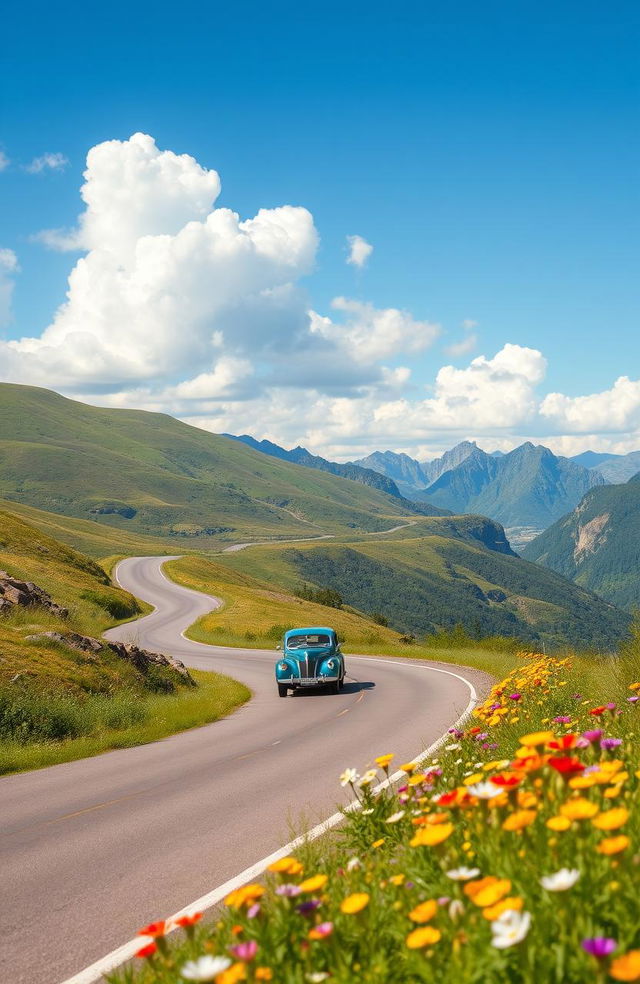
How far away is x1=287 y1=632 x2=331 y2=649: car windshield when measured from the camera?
2305 cm

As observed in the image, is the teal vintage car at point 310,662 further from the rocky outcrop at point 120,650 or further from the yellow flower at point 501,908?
the yellow flower at point 501,908

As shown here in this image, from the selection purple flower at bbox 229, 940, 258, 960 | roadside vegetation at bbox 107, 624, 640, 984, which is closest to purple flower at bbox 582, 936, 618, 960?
roadside vegetation at bbox 107, 624, 640, 984

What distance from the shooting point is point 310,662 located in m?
22.2

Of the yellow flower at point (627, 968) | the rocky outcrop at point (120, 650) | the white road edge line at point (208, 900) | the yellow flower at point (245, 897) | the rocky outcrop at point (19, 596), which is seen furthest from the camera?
the rocky outcrop at point (19, 596)

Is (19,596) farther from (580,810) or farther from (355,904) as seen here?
(580,810)

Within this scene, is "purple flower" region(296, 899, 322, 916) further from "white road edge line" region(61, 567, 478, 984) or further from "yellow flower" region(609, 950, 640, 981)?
"yellow flower" region(609, 950, 640, 981)

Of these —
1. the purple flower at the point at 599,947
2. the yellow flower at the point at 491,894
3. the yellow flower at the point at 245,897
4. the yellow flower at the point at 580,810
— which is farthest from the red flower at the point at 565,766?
the yellow flower at the point at 245,897

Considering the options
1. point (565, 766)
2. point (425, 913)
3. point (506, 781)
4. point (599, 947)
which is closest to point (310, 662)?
point (506, 781)

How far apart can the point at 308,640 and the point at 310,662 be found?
1.05m

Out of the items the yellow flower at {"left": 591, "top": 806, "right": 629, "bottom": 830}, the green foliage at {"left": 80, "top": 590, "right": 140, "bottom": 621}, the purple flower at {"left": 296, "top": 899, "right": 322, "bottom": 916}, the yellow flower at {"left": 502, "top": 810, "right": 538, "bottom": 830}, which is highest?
the yellow flower at {"left": 591, "top": 806, "right": 629, "bottom": 830}

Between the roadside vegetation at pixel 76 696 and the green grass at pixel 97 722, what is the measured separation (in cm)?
2

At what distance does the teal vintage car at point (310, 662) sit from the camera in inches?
863

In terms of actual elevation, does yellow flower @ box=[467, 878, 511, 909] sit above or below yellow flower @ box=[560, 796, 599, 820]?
below

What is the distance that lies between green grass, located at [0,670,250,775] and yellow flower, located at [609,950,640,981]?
12246 millimetres
